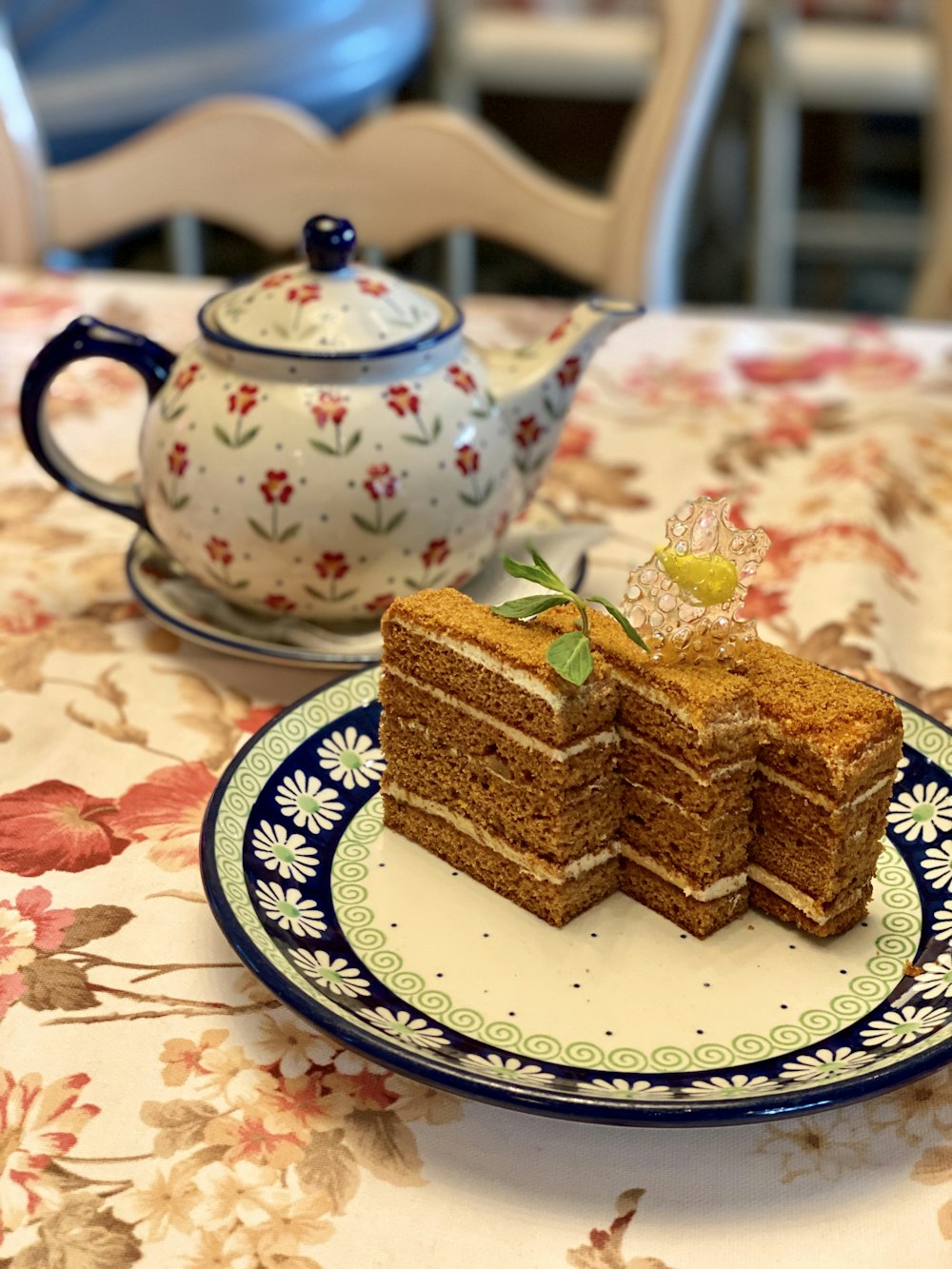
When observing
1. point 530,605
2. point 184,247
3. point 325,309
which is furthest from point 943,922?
point 184,247

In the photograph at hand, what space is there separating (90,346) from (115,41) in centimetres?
216

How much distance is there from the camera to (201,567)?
83 centimetres

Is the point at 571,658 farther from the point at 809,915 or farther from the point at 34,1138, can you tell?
the point at 34,1138

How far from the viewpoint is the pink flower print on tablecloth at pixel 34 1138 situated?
526mm

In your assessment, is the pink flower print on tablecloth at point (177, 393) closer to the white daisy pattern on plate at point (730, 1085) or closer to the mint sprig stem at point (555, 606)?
the mint sprig stem at point (555, 606)

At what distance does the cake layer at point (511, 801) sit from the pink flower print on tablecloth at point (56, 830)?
0.15 m

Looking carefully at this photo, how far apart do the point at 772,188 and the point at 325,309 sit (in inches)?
89.4

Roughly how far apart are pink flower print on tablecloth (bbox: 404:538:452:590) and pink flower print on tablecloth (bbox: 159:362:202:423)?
0.54 feet

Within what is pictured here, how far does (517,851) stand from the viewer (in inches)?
26.2

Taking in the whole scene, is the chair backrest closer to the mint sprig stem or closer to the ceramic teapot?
the ceramic teapot

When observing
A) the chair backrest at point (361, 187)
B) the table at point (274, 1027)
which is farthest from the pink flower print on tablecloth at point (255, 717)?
the chair backrest at point (361, 187)

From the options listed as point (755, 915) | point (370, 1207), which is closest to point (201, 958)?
point (370, 1207)

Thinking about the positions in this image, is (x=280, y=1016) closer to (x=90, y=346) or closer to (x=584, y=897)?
(x=584, y=897)

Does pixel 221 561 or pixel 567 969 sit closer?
pixel 567 969
